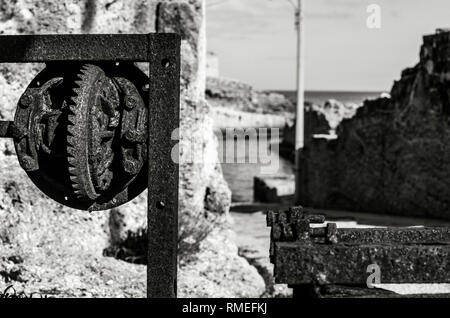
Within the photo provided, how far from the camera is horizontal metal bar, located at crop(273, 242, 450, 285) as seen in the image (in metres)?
2.20

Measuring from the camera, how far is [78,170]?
2.50 meters

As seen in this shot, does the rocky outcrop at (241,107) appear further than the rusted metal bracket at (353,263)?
Yes

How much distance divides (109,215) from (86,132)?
437 centimetres

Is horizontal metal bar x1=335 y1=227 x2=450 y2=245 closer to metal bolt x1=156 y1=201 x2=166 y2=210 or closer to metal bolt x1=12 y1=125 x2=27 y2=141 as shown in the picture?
metal bolt x1=156 y1=201 x2=166 y2=210

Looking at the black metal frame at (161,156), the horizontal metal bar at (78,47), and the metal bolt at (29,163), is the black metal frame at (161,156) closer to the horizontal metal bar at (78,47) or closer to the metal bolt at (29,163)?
the horizontal metal bar at (78,47)

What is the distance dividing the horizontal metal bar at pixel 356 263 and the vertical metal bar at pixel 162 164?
461 millimetres

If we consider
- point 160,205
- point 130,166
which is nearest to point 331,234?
point 160,205

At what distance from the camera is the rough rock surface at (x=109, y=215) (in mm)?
5676

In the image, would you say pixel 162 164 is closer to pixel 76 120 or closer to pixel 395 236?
pixel 76 120

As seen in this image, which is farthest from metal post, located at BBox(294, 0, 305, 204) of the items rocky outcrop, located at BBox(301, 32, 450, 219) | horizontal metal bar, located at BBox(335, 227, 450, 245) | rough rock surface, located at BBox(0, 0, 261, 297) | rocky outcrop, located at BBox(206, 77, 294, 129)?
rocky outcrop, located at BBox(206, 77, 294, 129)

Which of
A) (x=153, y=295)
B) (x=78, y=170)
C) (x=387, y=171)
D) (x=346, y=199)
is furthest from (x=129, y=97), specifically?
(x=346, y=199)

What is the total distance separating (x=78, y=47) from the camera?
254cm

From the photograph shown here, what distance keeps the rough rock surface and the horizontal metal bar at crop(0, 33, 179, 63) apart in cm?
309

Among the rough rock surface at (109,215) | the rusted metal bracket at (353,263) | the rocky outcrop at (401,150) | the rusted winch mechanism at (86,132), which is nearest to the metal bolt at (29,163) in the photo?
the rusted winch mechanism at (86,132)
